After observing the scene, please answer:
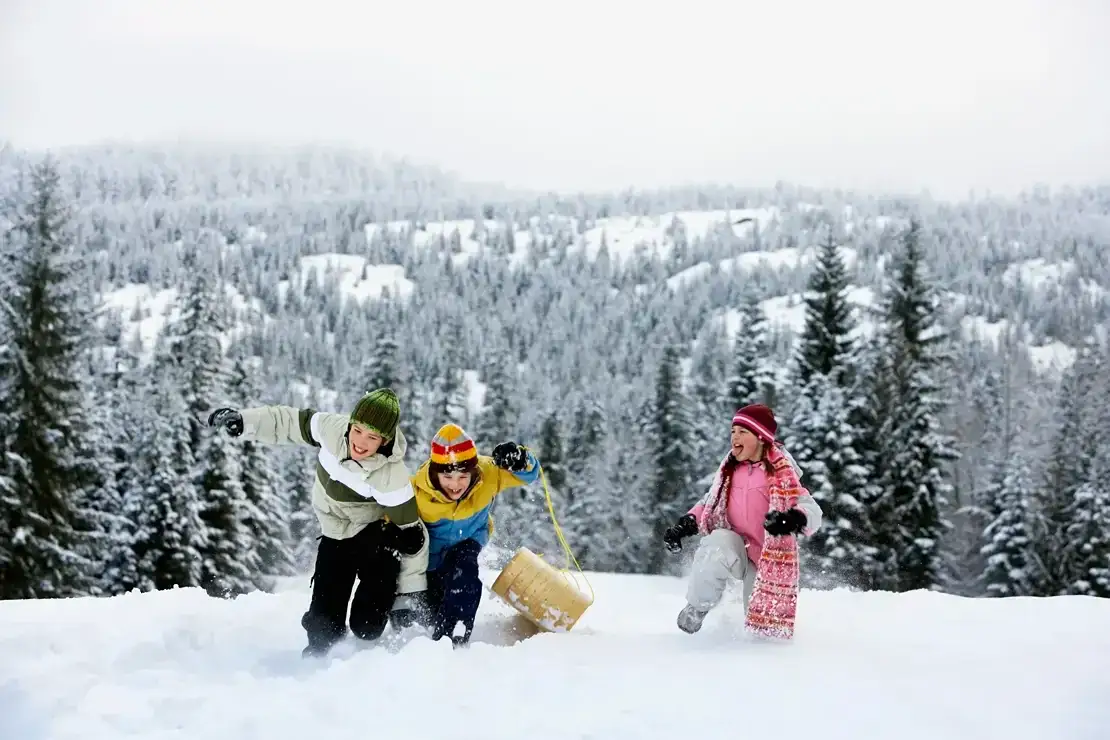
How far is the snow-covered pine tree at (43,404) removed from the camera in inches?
606

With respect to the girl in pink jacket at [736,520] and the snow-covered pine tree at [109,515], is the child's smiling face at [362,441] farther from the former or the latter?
the snow-covered pine tree at [109,515]

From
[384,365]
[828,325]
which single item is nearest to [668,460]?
[828,325]

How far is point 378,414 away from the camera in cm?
507

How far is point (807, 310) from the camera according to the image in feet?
85.1

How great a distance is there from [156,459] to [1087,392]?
29.7m

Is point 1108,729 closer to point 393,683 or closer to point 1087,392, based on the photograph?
point 393,683

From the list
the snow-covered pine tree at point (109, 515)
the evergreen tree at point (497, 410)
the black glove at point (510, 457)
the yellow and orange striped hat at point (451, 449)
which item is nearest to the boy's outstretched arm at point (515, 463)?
the black glove at point (510, 457)

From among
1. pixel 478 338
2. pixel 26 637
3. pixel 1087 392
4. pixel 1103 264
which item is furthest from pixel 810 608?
pixel 1103 264

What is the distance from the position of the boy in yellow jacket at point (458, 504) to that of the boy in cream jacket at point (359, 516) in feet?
0.64

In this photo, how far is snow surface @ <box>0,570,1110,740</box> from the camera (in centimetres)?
347

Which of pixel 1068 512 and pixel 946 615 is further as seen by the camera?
pixel 1068 512

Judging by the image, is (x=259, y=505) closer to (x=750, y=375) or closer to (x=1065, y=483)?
(x=750, y=375)

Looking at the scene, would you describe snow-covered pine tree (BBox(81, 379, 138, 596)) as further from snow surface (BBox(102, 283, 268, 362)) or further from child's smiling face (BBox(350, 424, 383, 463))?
snow surface (BBox(102, 283, 268, 362))

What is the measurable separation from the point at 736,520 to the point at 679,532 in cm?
40
